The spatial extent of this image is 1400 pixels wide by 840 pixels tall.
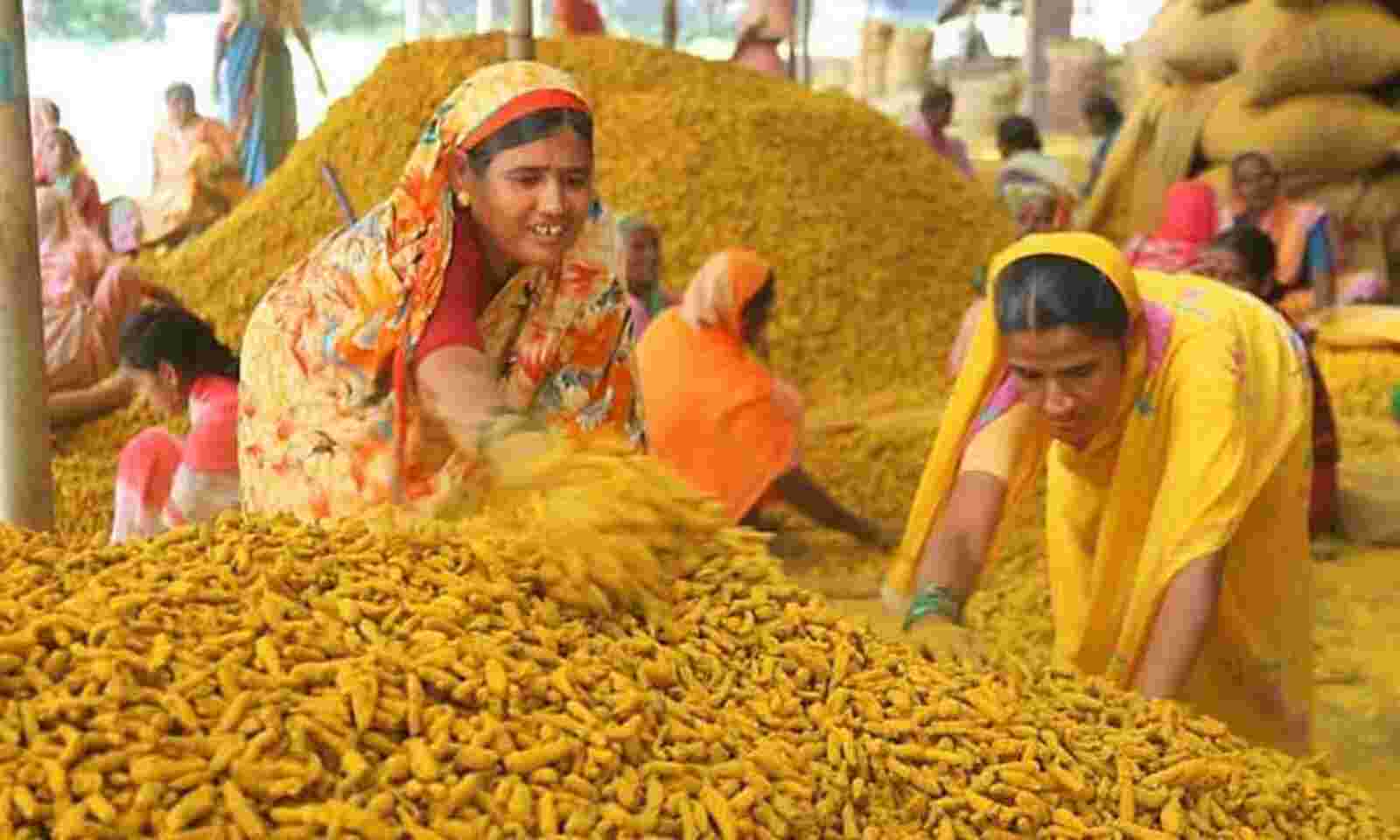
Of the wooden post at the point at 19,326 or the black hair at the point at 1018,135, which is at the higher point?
the wooden post at the point at 19,326

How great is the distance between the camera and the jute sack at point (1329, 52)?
26.9 feet

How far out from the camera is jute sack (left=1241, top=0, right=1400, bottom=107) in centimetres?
821

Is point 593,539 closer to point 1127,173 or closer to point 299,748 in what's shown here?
point 299,748

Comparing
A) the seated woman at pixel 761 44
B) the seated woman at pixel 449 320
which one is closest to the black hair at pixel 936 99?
the seated woman at pixel 761 44

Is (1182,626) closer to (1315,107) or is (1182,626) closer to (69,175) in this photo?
(69,175)

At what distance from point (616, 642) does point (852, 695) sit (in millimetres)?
240

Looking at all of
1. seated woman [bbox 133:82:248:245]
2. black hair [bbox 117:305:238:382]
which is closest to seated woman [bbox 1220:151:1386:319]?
black hair [bbox 117:305:238:382]

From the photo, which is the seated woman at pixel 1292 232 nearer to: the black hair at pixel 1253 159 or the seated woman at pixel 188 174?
the black hair at pixel 1253 159

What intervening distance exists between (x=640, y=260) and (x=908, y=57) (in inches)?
474

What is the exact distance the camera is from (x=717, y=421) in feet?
16.0

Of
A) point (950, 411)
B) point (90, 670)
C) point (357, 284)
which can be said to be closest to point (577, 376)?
point (357, 284)

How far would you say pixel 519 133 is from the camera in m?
2.37

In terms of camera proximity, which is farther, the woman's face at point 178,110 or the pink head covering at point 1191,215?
the woman's face at point 178,110

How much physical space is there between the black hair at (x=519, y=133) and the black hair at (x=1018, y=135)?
7.22m
